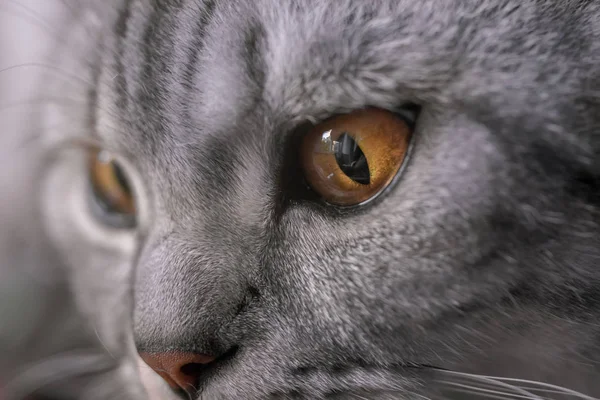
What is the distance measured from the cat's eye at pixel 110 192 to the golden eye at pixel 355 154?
0.38 m

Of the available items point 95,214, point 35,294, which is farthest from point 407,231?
point 35,294

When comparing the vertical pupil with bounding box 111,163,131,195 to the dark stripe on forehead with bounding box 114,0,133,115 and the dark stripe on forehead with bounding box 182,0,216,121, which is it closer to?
the dark stripe on forehead with bounding box 114,0,133,115

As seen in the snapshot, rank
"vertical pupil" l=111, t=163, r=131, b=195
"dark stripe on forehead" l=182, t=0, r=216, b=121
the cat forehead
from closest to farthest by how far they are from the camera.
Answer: the cat forehead → "dark stripe on forehead" l=182, t=0, r=216, b=121 → "vertical pupil" l=111, t=163, r=131, b=195

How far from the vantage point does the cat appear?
54 cm

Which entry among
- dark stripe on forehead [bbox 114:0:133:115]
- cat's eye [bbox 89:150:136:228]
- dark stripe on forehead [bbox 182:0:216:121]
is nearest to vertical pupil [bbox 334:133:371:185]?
dark stripe on forehead [bbox 182:0:216:121]

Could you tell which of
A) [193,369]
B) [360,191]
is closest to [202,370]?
[193,369]

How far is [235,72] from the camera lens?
0.61 metres

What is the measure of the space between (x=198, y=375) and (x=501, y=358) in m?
0.32

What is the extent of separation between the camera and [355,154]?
595mm

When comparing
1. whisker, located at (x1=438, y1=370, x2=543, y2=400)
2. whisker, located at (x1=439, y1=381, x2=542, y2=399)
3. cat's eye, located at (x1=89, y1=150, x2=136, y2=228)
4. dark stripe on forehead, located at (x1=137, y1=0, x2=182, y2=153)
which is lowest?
whisker, located at (x1=439, y1=381, x2=542, y2=399)

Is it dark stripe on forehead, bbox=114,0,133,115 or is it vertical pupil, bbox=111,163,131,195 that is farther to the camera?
vertical pupil, bbox=111,163,131,195

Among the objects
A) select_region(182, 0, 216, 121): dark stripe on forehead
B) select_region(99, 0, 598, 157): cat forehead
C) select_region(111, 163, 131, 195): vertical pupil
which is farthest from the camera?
select_region(111, 163, 131, 195): vertical pupil

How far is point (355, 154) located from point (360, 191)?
4 centimetres

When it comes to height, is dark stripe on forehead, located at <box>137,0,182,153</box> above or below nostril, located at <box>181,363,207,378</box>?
above
